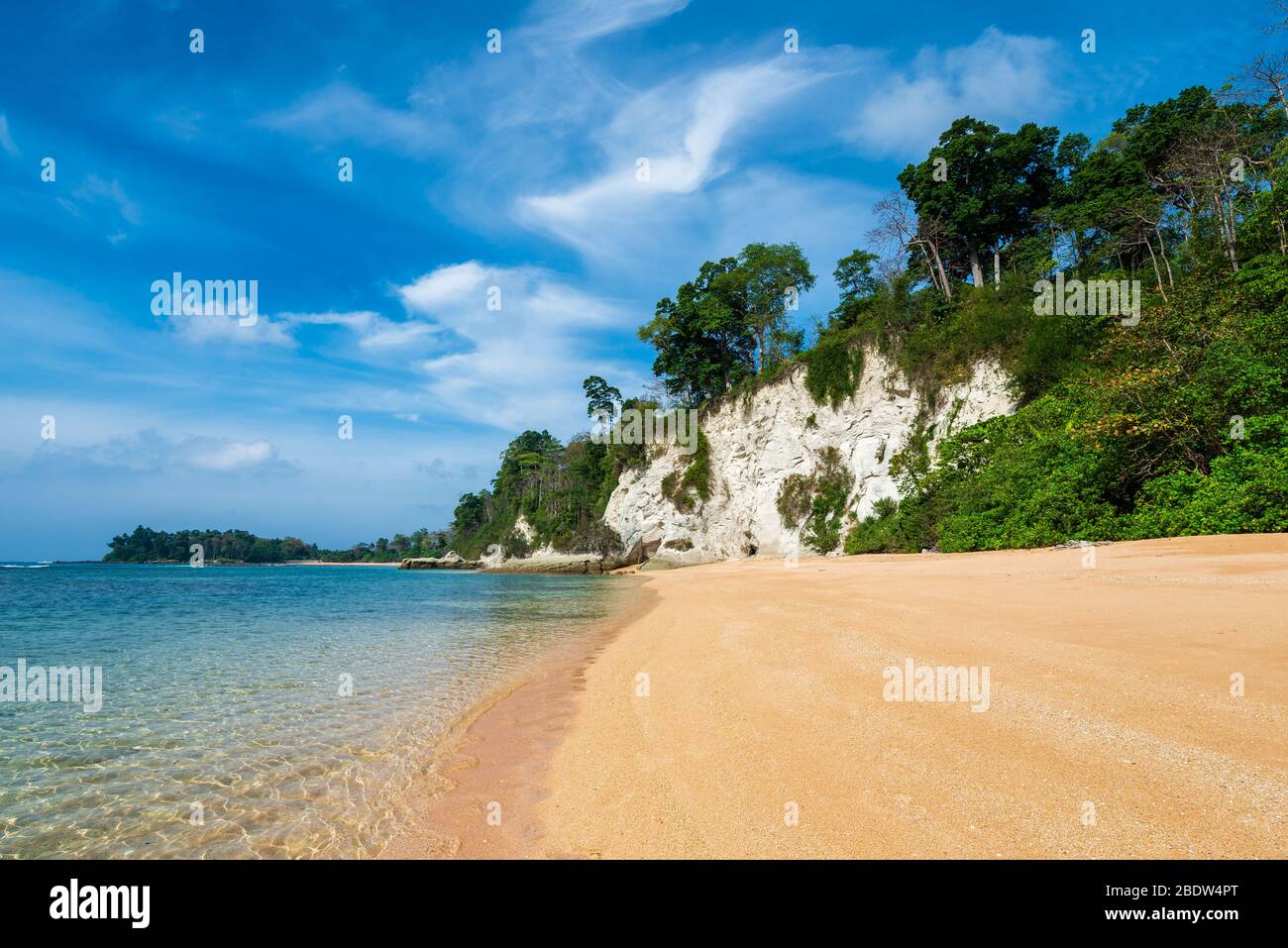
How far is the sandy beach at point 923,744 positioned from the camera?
9.27 ft

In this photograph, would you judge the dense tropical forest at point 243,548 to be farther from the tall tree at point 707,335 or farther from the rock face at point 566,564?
the tall tree at point 707,335

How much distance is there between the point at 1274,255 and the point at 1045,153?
72.7ft

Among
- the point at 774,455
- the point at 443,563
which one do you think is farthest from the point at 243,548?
the point at 774,455

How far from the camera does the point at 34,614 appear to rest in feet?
60.3

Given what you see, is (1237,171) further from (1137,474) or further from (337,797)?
(337,797)

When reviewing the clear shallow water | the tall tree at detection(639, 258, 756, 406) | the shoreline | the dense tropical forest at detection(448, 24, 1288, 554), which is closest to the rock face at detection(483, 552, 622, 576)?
the dense tropical forest at detection(448, 24, 1288, 554)

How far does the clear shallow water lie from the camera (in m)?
4.02

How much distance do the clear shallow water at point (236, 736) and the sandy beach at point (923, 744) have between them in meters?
0.83

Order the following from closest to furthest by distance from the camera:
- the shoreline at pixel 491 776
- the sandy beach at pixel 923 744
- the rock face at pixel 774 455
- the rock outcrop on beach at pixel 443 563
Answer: the sandy beach at pixel 923 744 → the shoreline at pixel 491 776 → the rock face at pixel 774 455 → the rock outcrop on beach at pixel 443 563

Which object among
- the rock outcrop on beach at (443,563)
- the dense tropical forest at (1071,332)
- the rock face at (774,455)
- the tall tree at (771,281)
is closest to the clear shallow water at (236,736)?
the dense tropical forest at (1071,332)

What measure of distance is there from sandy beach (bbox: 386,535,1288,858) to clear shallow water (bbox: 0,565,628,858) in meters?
0.83

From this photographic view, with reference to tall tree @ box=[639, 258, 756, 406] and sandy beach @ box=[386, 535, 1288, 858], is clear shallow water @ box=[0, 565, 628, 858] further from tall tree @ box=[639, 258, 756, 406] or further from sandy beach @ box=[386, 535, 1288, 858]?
tall tree @ box=[639, 258, 756, 406]

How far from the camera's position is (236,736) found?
595 centimetres
